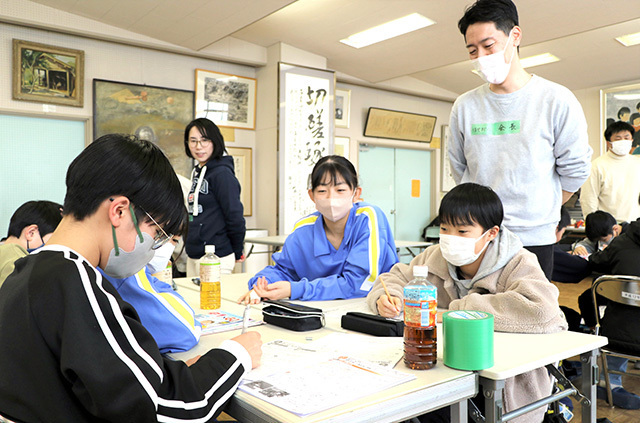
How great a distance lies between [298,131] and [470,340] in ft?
15.3

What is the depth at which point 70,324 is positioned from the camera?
2.39ft

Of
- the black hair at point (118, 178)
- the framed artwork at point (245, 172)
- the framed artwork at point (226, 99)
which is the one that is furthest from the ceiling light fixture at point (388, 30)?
the black hair at point (118, 178)

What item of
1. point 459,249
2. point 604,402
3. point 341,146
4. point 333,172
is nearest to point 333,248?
point 333,172

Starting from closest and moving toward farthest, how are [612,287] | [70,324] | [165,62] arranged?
[70,324]
[612,287]
[165,62]

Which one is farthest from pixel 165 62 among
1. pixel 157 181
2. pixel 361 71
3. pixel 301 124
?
pixel 157 181

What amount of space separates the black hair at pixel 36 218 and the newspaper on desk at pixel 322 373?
1406mm

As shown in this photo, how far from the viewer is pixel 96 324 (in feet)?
2.44

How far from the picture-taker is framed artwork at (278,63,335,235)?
17.7 ft

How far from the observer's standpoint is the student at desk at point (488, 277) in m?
1.30

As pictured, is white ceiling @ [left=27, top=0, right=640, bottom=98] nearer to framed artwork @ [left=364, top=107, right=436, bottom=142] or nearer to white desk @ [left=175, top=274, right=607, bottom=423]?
framed artwork @ [left=364, top=107, right=436, bottom=142]

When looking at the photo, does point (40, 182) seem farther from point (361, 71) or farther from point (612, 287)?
point (612, 287)

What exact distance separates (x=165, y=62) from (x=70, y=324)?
187 inches

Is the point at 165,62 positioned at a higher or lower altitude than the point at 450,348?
higher

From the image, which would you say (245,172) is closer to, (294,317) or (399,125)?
(399,125)
